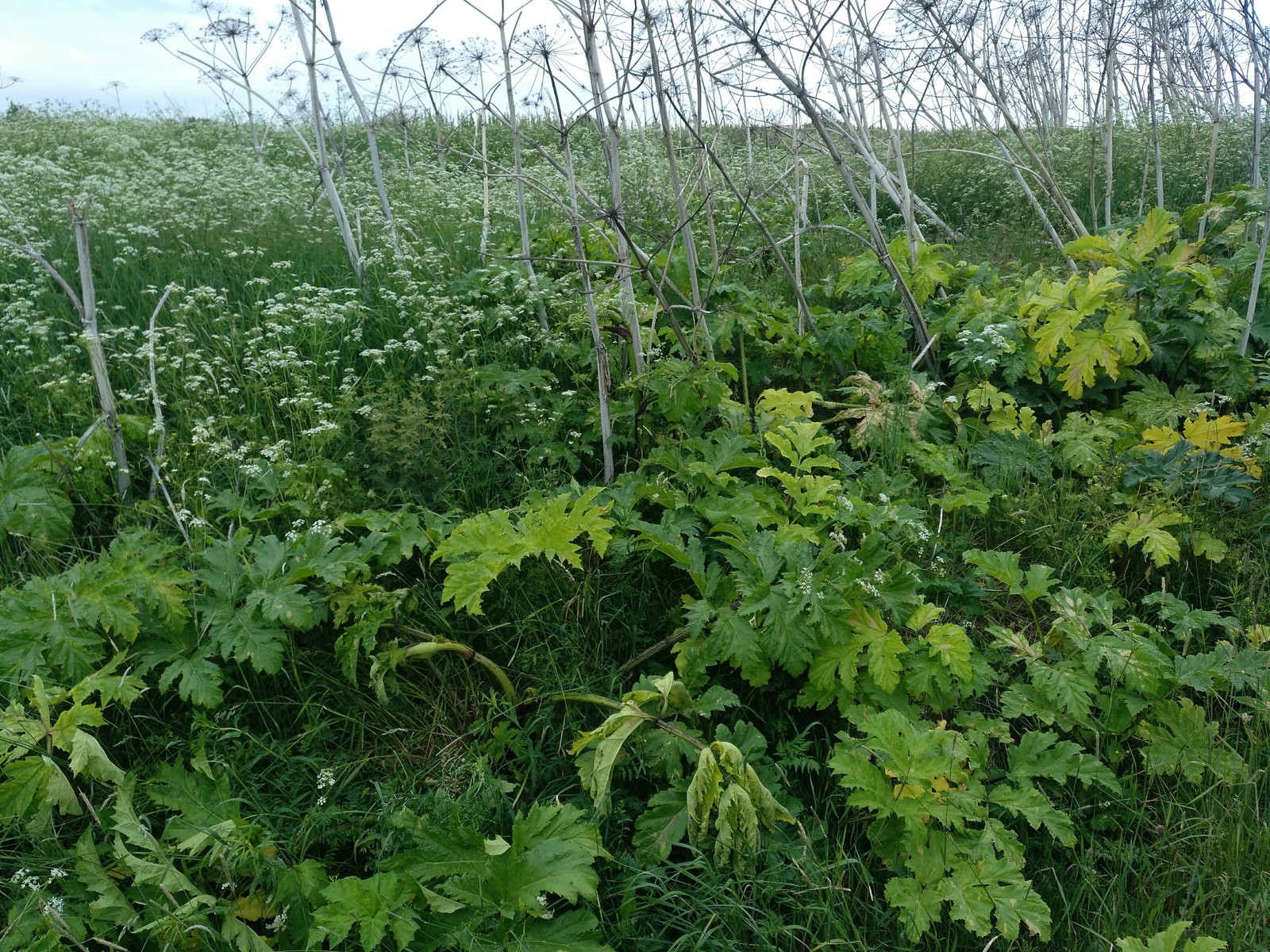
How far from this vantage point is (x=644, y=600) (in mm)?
2941

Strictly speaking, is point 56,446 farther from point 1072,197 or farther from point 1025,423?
point 1072,197

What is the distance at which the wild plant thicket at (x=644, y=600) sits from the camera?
213cm

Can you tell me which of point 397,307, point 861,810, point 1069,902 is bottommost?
point 1069,902

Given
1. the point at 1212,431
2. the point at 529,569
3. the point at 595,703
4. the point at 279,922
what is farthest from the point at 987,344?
the point at 279,922

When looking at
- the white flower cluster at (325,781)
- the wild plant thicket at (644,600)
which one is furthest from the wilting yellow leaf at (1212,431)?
the white flower cluster at (325,781)

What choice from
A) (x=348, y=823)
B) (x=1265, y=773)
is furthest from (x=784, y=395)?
(x=348, y=823)

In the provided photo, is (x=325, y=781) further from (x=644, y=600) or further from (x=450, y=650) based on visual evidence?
(x=644, y=600)

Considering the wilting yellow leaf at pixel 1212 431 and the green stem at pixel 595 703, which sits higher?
the wilting yellow leaf at pixel 1212 431

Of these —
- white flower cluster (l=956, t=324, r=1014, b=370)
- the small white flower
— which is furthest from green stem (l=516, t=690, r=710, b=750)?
white flower cluster (l=956, t=324, r=1014, b=370)

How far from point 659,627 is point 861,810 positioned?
2.91ft

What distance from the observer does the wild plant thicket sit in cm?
213

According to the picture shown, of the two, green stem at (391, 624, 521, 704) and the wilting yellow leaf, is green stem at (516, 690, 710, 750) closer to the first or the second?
green stem at (391, 624, 521, 704)

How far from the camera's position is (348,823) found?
2418mm

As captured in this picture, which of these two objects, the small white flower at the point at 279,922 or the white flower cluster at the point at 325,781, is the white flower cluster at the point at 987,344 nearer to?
the white flower cluster at the point at 325,781
